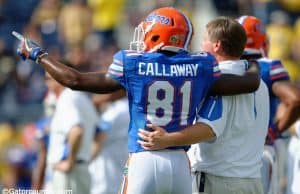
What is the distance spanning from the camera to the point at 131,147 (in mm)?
5586

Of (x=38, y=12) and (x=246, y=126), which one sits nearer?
(x=246, y=126)

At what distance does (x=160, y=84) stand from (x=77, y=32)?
9.77 meters

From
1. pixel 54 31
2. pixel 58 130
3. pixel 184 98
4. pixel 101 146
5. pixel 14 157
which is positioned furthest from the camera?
Answer: pixel 54 31

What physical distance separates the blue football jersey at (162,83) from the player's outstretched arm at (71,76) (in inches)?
3.0

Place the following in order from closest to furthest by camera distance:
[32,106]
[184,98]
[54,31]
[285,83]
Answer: [184,98] < [285,83] < [32,106] < [54,31]

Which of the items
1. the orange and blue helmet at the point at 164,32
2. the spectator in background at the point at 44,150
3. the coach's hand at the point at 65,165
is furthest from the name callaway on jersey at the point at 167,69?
the spectator in background at the point at 44,150

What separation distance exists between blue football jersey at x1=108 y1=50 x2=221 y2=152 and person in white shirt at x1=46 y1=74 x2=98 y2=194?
10.5ft

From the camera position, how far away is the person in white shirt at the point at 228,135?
577cm

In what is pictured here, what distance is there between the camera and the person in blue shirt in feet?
18.0

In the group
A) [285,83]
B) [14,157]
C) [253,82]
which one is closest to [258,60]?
[285,83]

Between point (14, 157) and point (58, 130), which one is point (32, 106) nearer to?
point (14, 157)

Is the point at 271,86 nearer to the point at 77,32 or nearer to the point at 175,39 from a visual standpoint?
the point at 175,39

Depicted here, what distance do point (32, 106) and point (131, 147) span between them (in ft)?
28.9

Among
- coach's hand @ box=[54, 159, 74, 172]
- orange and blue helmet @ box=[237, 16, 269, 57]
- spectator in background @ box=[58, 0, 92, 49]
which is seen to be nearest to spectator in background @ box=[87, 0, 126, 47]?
spectator in background @ box=[58, 0, 92, 49]
